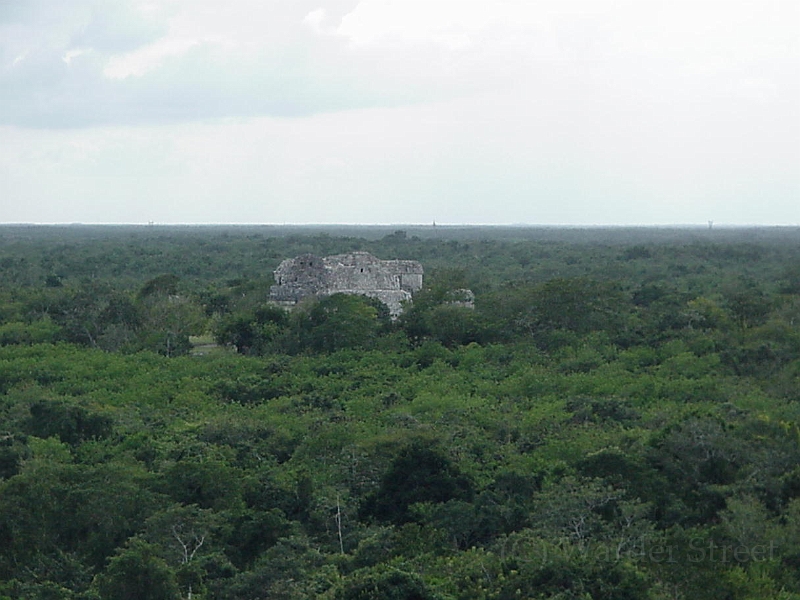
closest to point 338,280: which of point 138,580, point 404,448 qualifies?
point 404,448

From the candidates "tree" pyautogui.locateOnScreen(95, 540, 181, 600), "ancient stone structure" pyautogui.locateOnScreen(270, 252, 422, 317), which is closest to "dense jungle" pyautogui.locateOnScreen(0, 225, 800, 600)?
"tree" pyautogui.locateOnScreen(95, 540, 181, 600)

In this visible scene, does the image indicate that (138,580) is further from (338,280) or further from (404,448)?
(338,280)

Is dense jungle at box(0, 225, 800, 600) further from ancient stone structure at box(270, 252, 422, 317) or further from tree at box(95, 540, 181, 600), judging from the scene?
ancient stone structure at box(270, 252, 422, 317)

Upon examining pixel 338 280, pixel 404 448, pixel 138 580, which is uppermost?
pixel 338 280

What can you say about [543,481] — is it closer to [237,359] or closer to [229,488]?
[229,488]

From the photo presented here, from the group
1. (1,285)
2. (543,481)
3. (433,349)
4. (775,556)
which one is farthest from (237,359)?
(1,285)

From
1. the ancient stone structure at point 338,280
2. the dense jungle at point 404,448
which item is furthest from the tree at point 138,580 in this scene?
the ancient stone structure at point 338,280
